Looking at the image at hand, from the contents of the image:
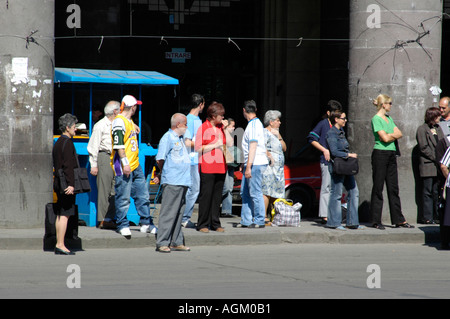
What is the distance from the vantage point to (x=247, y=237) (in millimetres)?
11797

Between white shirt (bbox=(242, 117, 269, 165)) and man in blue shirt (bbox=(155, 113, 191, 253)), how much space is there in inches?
68.0

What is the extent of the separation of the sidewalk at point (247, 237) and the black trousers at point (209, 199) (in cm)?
23

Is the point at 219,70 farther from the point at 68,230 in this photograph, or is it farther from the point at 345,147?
the point at 68,230

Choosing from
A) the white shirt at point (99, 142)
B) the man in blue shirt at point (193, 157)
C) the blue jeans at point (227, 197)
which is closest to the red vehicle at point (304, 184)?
the blue jeans at point (227, 197)

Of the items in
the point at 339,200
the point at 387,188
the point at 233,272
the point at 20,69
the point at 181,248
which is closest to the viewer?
the point at 233,272

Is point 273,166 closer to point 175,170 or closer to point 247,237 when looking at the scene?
point 247,237

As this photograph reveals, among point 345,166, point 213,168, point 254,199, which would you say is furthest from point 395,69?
point 213,168

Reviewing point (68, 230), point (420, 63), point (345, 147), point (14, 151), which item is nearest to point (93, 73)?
point (14, 151)

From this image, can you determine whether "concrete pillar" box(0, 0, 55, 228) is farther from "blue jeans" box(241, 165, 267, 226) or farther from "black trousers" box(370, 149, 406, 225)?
"black trousers" box(370, 149, 406, 225)

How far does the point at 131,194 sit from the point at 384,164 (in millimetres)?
4016

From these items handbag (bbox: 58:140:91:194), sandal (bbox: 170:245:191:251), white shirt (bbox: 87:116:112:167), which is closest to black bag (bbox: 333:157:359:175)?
sandal (bbox: 170:245:191:251)

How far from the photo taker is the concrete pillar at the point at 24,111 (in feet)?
38.2

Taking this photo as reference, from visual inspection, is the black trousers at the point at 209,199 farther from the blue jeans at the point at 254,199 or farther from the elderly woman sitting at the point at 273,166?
the elderly woman sitting at the point at 273,166

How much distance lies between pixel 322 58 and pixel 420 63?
20.2 ft
